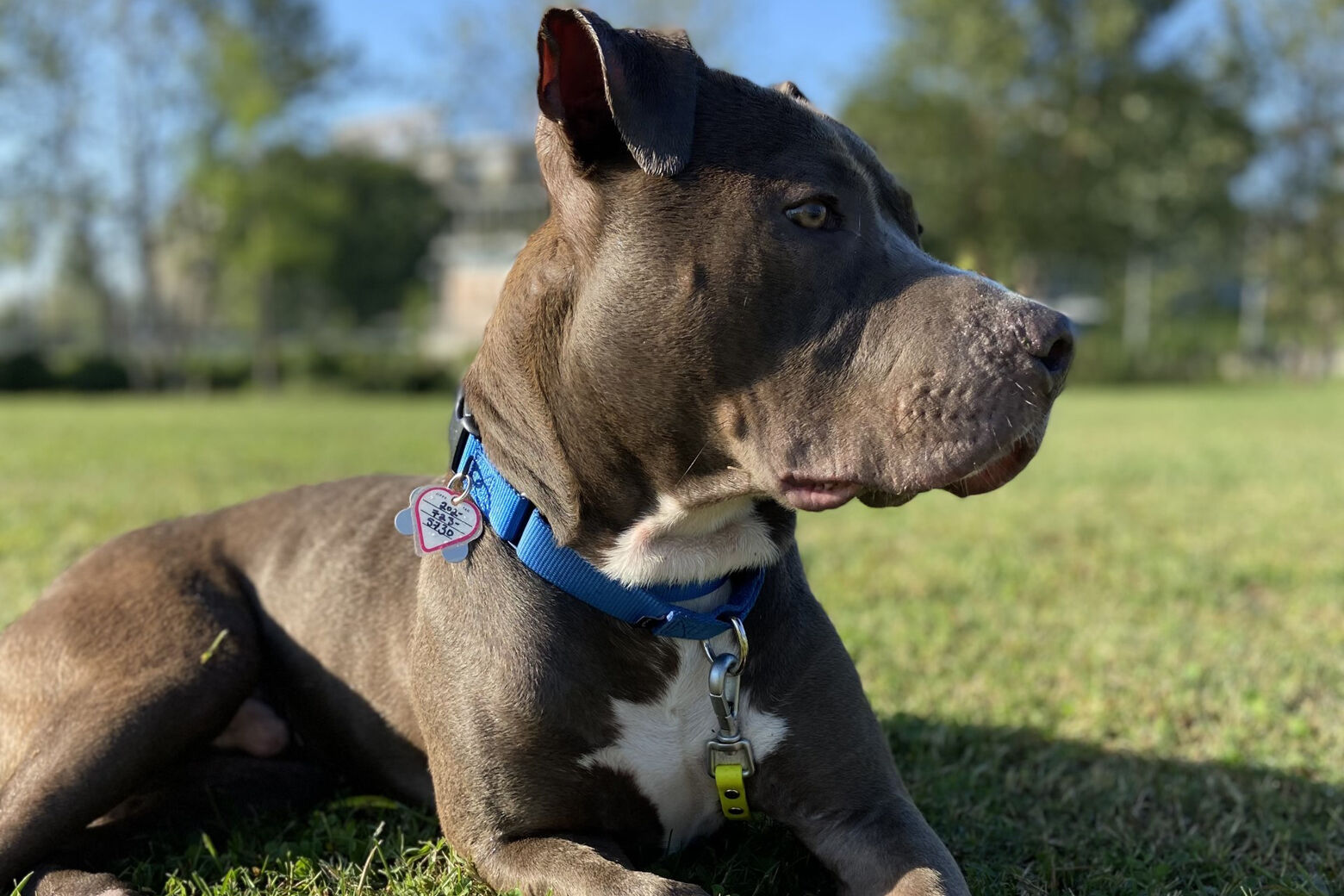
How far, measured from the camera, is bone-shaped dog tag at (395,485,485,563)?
258cm

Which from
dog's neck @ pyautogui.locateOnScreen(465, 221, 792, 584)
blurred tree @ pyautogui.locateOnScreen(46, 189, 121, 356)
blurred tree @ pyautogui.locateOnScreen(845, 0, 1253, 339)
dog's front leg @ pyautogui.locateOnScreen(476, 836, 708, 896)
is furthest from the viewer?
blurred tree @ pyautogui.locateOnScreen(46, 189, 121, 356)

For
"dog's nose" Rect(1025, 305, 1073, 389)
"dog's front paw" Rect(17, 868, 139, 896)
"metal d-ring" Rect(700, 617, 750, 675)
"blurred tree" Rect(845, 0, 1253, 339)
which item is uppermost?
"blurred tree" Rect(845, 0, 1253, 339)

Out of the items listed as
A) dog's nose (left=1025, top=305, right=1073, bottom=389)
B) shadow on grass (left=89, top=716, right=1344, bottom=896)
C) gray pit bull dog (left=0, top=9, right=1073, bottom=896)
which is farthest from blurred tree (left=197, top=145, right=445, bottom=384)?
dog's nose (left=1025, top=305, right=1073, bottom=389)

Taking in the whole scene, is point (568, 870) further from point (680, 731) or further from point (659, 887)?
point (680, 731)

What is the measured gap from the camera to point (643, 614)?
247 centimetres

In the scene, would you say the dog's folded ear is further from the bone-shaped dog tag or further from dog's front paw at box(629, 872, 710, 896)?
dog's front paw at box(629, 872, 710, 896)

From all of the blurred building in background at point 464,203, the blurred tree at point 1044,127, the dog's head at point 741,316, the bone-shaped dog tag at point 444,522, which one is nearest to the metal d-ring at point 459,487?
the bone-shaped dog tag at point 444,522

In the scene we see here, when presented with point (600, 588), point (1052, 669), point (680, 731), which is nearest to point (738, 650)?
point (680, 731)

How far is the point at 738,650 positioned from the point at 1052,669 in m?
2.24

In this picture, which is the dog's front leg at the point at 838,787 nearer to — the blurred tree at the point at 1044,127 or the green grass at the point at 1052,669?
the green grass at the point at 1052,669

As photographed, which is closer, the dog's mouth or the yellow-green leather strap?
the dog's mouth

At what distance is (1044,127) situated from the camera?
32.9 m

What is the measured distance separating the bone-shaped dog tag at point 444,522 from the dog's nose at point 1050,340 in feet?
4.02

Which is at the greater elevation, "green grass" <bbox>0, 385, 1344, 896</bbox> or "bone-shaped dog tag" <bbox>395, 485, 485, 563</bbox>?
"bone-shaped dog tag" <bbox>395, 485, 485, 563</bbox>
